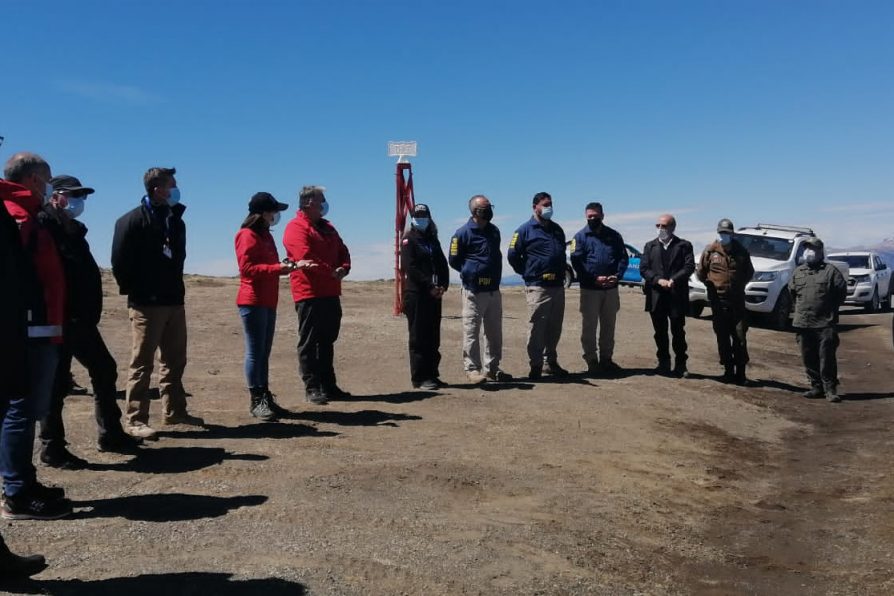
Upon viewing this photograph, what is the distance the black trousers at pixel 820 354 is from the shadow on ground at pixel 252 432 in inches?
261

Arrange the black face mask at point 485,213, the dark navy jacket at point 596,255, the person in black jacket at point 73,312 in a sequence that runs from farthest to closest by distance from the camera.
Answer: the dark navy jacket at point 596,255, the black face mask at point 485,213, the person in black jacket at point 73,312

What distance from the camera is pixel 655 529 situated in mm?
5629

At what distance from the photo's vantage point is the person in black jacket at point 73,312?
5.88 metres

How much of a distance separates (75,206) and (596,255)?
6.80m

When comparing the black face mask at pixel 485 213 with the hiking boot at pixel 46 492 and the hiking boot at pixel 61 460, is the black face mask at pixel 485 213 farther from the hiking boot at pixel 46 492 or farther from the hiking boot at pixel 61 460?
the hiking boot at pixel 46 492

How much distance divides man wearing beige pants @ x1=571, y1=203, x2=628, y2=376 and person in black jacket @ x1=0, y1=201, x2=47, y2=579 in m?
7.97

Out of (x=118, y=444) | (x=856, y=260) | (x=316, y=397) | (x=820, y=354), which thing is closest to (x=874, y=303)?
(x=856, y=260)

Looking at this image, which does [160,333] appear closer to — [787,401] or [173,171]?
[173,171]

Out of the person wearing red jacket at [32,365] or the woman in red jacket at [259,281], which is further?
the woman in red jacket at [259,281]

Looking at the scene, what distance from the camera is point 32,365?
486cm

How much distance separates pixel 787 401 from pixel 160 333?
25.4 ft

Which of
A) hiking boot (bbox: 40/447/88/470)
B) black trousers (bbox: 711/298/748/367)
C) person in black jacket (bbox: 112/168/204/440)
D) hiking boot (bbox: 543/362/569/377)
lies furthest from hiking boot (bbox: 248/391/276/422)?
black trousers (bbox: 711/298/748/367)

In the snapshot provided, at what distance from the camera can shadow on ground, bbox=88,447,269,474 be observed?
6.08 metres

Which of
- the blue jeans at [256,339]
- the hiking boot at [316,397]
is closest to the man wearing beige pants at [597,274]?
the hiking boot at [316,397]
